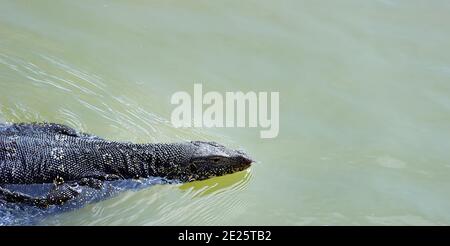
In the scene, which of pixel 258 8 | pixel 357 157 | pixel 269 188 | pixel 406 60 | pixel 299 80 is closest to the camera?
pixel 269 188

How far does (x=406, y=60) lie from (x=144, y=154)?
13.9ft

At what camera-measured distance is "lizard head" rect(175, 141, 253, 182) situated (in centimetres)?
621

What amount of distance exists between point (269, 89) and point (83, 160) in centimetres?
275

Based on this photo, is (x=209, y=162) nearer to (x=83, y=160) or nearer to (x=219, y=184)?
(x=219, y=184)

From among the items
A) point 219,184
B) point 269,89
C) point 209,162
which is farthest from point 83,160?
point 269,89

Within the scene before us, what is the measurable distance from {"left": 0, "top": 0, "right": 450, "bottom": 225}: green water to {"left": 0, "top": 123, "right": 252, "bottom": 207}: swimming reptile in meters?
0.16

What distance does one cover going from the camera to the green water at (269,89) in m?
6.24

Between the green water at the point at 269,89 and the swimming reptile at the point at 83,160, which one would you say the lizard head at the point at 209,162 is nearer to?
the swimming reptile at the point at 83,160

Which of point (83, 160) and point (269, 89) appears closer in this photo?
point (83, 160)

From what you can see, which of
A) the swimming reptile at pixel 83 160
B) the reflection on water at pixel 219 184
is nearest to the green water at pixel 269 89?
the reflection on water at pixel 219 184

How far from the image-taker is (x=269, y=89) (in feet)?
26.1

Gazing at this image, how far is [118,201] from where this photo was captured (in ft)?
19.4
